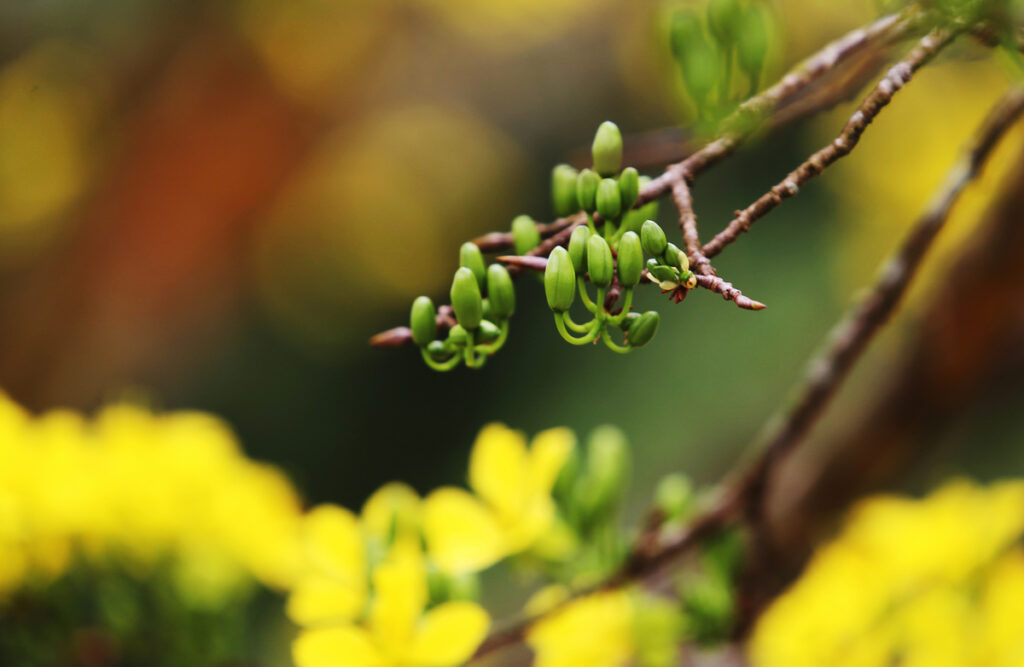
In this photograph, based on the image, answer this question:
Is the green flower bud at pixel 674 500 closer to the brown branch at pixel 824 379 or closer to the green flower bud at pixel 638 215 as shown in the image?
the brown branch at pixel 824 379

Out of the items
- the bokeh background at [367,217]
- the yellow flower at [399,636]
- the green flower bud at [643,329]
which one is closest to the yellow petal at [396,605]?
the yellow flower at [399,636]

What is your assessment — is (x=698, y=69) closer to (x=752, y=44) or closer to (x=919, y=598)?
(x=752, y=44)

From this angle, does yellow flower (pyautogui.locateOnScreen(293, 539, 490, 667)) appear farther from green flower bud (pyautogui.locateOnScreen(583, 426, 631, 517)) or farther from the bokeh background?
the bokeh background

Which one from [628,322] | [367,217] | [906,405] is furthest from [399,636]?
[367,217]

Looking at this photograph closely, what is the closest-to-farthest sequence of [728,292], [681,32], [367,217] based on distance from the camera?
[728,292], [681,32], [367,217]

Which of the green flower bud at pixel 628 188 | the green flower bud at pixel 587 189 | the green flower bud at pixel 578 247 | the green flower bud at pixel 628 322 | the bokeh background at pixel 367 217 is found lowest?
the green flower bud at pixel 628 322

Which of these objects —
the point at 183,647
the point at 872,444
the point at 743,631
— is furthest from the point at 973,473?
the point at 183,647

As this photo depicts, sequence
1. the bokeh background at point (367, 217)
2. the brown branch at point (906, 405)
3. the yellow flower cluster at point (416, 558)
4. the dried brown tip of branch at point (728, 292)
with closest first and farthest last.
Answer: the dried brown tip of branch at point (728, 292), the yellow flower cluster at point (416, 558), the brown branch at point (906, 405), the bokeh background at point (367, 217)
